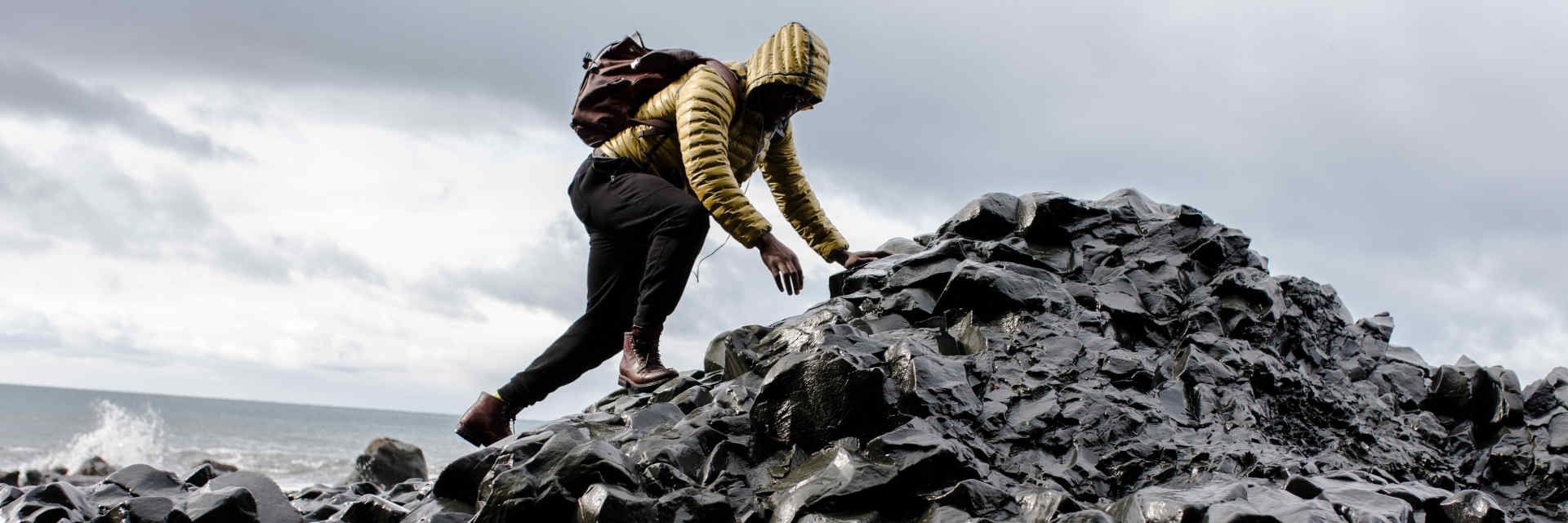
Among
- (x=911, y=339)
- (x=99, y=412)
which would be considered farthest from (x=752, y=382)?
(x=99, y=412)

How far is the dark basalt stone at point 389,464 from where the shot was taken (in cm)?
1802

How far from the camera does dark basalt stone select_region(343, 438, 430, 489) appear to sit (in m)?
18.0

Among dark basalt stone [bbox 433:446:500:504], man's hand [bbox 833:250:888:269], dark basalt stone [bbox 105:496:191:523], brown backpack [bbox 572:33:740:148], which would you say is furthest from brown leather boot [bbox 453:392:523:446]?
man's hand [bbox 833:250:888:269]

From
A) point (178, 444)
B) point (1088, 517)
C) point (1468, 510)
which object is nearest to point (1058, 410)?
point (1088, 517)

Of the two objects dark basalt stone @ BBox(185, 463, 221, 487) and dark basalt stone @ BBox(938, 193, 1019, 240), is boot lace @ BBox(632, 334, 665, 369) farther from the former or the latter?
dark basalt stone @ BBox(185, 463, 221, 487)

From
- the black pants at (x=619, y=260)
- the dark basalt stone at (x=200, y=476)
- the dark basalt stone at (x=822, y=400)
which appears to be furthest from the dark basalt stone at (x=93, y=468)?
the dark basalt stone at (x=822, y=400)

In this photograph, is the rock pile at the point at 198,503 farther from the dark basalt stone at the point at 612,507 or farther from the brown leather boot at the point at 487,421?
the dark basalt stone at the point at 612,507

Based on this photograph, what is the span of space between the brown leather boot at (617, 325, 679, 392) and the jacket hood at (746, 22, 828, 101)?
1.26 m

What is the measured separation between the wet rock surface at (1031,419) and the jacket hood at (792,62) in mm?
1134

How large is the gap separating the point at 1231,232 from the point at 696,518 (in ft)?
13.1

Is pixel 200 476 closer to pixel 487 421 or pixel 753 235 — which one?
pixel 487 421

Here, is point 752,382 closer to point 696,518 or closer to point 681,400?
point 681,400

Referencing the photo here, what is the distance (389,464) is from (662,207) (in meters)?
15.6

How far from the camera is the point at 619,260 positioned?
4.84 metres
